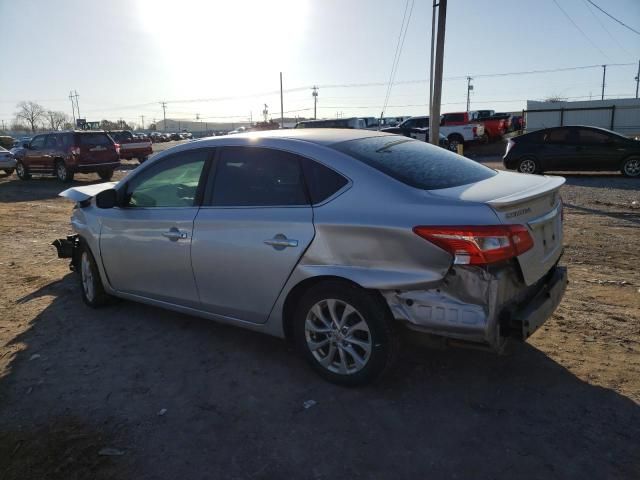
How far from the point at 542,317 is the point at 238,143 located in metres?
2.42

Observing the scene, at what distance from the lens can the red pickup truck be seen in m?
27.7

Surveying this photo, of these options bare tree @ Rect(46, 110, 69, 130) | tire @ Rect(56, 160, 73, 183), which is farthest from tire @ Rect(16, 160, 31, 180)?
bare tree @ Rect(46, 110, 69, 130)

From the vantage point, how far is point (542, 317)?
3.08 meters

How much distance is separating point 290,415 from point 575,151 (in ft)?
46.6

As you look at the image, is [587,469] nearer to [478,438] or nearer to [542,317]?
[478,438]

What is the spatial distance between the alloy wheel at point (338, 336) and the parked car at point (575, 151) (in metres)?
13.2

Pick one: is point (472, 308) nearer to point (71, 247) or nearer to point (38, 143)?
point (71, 247)

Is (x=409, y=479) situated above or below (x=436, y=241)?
below

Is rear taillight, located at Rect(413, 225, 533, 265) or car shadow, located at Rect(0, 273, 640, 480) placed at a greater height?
rear taillight, located at Rect(413, 225, 533, 265)

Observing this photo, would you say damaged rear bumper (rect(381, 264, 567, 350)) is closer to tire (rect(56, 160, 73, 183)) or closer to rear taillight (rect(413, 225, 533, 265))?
rear taillight (rect(413, 225, 533, 265))

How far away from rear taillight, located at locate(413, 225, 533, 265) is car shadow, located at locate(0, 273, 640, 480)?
988 millimetres

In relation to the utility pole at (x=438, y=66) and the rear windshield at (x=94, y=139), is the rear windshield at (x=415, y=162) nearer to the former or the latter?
the utility pole at (x=438, y=66)

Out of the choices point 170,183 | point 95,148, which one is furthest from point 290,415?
point 95,148

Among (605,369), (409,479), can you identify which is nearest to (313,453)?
(409,479)
